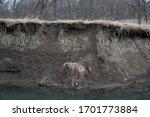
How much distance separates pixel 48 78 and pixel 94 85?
1.93 metres

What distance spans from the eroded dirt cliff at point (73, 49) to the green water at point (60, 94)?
143 centimetres

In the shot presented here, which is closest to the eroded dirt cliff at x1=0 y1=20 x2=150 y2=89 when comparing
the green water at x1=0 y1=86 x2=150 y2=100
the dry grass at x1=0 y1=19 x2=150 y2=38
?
the dry grass at x1=0 y1=19 x2=150 y2=38

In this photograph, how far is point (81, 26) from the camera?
52.8 feet

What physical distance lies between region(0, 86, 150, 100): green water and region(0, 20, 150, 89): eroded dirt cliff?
1.43m

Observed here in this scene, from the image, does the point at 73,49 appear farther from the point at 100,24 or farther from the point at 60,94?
the point at 60,94

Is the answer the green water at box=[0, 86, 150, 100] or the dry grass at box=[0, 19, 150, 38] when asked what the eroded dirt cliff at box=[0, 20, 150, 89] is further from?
the green water at box=[0, 86, 150, 100]

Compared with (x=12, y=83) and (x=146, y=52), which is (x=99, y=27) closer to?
(x=146, y=52)

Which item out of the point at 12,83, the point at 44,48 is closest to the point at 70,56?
the point at 44,48

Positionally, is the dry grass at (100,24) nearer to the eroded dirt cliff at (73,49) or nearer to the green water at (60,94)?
the eroded dirt cliff at (73,49)

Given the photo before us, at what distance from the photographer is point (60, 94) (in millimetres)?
12742

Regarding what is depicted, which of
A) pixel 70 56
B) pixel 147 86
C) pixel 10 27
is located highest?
pixel 10 27

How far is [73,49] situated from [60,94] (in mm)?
3559

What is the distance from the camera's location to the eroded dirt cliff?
15.2 metres

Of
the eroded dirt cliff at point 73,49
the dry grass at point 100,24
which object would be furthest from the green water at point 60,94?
the dry grass at point 100,24
